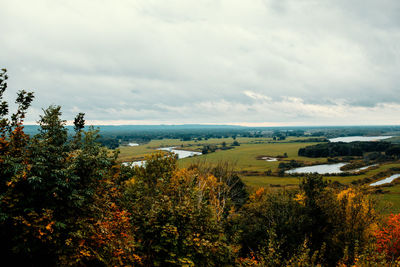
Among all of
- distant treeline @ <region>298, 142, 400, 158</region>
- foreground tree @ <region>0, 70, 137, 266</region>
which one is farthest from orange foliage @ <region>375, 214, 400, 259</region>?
distant treeline @ <region>298, 142, 400, 158</region>

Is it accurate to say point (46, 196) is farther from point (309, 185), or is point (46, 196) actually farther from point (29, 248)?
point (309, 185)

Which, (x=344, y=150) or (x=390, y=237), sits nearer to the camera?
(x=390, y=237)

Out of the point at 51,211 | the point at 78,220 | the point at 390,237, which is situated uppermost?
the point at 51,211

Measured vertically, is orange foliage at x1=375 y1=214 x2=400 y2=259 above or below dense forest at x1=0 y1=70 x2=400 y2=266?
below

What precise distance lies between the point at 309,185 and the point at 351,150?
16150 centimetres

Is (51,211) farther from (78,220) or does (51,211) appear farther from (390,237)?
(390,237)

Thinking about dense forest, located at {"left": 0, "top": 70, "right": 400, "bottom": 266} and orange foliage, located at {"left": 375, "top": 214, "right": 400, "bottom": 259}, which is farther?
orange foliage, located at {"left": 375, "top": 214, "right": 400, "bottom": 259}

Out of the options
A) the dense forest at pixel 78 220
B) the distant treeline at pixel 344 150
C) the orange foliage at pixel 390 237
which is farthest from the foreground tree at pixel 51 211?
the distant treeline at pixel 344 150

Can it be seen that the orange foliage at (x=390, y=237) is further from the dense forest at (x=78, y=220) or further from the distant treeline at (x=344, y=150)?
the distant treeline at (x=344, y=150)

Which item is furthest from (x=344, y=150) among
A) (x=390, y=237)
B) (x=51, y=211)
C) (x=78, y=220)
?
(x=51, y=211)

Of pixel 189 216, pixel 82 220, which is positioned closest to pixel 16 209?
pixel 82 220

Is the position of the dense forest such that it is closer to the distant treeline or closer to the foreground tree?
the foreground tree

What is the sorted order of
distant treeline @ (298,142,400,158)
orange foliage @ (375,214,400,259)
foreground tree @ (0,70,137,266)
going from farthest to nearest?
Answer: distant treeline @ (298,142,400,158), orange foliage @ (375,214,400,259), foreground tree @ (0,70,137,266)

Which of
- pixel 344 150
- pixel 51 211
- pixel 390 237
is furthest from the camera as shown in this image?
pixel 344 150
